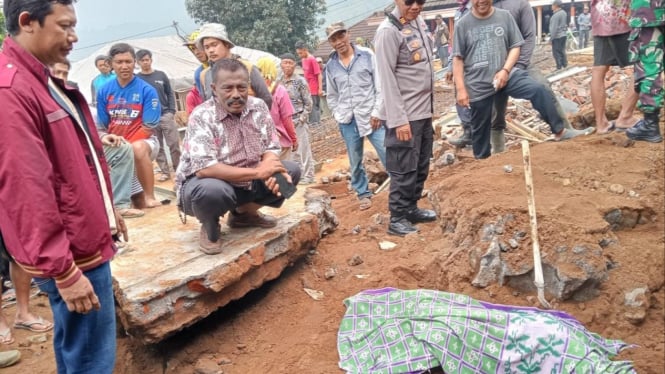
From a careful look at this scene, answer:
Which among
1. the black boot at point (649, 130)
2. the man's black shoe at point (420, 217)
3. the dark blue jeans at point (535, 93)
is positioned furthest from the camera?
the dark blue jeans at point (535, 93)

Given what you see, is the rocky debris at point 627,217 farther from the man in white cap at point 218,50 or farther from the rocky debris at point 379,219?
the man in white cap at point 218,50

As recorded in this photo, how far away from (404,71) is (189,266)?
2.26 metres

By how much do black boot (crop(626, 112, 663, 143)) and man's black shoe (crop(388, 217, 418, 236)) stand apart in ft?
6.82

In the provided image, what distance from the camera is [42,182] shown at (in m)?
2.03

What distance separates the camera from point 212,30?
4605 millimetres

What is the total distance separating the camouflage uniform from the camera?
13.8 ft

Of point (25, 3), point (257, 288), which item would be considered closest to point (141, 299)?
point (257, 288)

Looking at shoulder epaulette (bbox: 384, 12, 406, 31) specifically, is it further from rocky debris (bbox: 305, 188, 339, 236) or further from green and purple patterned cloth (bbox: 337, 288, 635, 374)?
green and purple patterned cloth (bbox: 337, 288, 635, 374)

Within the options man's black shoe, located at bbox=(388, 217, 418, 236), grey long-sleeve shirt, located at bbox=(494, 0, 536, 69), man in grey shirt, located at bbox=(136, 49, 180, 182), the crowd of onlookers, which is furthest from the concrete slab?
man in grey shirt, located at bbox=(136, 49, 180, 182)

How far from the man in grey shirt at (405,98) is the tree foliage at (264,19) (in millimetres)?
17434

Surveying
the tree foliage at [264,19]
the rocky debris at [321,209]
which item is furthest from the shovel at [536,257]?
the tree foliage at [264,19]

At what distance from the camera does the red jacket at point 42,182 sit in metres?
1.99

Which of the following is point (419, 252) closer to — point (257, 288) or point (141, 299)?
point (257, 288)

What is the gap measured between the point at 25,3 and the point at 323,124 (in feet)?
38.6
